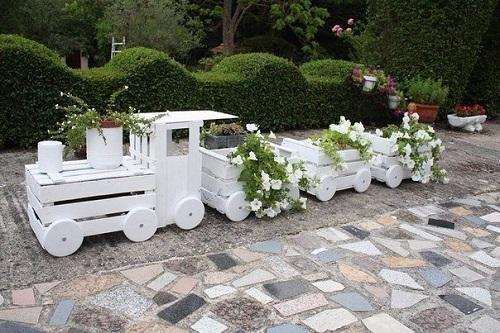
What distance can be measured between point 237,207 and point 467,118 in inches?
266

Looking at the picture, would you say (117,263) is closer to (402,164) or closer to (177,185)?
(177,185)

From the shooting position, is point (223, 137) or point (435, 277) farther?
point (223, 137)

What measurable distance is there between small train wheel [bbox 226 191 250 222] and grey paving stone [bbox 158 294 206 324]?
113 centimetres

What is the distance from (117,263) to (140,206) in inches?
17.8

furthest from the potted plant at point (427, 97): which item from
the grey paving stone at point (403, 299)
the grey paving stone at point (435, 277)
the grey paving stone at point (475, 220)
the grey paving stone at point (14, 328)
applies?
the grey paving stone at point (14, 328)

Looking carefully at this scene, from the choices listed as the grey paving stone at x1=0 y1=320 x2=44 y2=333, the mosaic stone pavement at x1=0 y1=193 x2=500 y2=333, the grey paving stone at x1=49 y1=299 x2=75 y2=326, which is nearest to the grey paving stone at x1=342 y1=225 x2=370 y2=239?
the mosaic stone pavement at x1=0 y1=193 x2=500 y2=333

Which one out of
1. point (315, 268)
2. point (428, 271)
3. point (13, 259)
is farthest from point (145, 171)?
point (428, 271)

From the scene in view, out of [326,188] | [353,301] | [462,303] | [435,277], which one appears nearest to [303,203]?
[326,188]

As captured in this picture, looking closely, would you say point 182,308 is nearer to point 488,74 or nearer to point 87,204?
point 87,204

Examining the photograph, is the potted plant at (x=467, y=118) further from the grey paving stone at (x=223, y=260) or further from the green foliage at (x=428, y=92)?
the grey paving stone at (x=223, y=260)

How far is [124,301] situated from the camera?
2.70 m

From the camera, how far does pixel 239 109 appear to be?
7.21m

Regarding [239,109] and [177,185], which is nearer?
[177,185]

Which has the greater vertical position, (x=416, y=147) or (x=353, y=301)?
(x=416, y=147)
